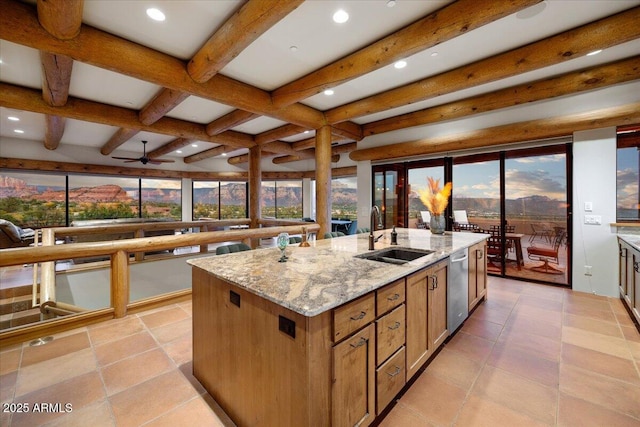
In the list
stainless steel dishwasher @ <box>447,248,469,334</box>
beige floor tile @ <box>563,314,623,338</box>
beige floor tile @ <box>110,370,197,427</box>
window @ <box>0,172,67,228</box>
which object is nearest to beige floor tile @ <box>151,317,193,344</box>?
beige floor tile @ <box>110,370,197,427</box>

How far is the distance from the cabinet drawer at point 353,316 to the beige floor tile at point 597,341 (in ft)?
8.14

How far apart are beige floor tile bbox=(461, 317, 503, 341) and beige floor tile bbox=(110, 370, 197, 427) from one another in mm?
2696

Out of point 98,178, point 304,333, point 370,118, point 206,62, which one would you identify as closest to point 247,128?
point 370,118

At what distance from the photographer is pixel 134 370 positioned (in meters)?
2.15

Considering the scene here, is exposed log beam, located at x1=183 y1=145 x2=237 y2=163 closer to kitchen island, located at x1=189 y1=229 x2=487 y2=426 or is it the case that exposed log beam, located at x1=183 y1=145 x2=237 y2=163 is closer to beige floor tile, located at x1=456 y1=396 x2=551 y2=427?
kitchen island, located at x1=189 y1=229 x2=487 y2=426

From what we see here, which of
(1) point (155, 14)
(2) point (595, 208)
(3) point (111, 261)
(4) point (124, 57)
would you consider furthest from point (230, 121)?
(2) point (595, 208)

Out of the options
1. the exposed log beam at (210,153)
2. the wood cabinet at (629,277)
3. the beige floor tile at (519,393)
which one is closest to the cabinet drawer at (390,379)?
the beige floor tile at (519,393)

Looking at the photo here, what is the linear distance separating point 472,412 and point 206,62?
376 centimetres

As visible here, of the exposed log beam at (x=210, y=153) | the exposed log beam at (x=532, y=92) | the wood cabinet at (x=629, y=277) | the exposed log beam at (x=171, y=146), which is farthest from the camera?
the exposed log beam at (x=210, y=153)

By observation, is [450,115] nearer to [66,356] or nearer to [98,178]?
[66,356]

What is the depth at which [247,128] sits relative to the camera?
Answer: 5953 mm

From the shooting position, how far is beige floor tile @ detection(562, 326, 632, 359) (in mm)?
2395

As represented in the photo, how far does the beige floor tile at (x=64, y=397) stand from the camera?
1.67 m

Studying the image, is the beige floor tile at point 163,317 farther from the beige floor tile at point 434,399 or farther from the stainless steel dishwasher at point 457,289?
the stainless steel dishwasher at point 457,289
